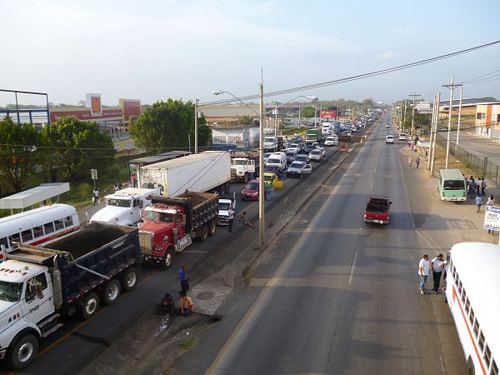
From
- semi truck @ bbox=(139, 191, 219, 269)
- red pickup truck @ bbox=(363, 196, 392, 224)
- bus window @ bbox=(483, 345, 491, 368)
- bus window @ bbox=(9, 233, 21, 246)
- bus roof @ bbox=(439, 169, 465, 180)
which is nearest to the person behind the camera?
bus window @ bbox=(483, 345, 491, 368)

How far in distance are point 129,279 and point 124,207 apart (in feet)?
26.8

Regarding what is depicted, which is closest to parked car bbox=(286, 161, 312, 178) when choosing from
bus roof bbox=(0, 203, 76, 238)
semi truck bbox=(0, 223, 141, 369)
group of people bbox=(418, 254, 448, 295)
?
bus roof bbox=(0, 203, 76, 238)

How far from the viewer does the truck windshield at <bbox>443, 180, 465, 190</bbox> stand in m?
32.8

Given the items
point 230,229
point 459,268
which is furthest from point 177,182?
point 459,268

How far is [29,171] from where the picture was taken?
35.3 meters

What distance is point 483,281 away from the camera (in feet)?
36.6

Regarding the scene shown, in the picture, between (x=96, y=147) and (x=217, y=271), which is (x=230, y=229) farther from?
(x=96, y=147)

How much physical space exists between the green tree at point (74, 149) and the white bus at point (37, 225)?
17532 millimetres

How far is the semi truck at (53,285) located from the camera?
1188 cm

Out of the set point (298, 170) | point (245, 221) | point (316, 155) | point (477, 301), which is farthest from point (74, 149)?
point (477, 301)

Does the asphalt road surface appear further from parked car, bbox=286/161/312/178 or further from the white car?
the white car

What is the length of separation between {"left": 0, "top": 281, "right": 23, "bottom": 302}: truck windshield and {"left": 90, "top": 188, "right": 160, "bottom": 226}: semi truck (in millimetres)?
10722

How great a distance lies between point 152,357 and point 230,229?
1342cm

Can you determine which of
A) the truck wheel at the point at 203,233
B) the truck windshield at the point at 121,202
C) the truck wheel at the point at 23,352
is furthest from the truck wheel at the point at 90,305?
the truck windshield at the point at 121,202
